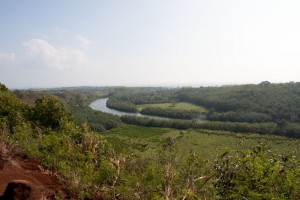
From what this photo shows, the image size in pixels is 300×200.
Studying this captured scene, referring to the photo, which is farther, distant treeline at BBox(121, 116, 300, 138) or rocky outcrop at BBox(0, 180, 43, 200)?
distant treeline at BBox(121, 116, 300, 138)

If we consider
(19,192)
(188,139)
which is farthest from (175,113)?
(19,192)

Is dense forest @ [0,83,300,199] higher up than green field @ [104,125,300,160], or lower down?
higher up

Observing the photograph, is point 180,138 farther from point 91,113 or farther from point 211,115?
point 91,113

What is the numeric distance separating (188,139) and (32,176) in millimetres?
66518

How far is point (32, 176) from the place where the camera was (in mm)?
8273

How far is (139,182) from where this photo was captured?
724 cm

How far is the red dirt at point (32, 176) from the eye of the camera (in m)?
7.15

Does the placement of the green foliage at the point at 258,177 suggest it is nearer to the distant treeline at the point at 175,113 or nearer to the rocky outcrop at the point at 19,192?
the rocky outcrop at the point at 19,192

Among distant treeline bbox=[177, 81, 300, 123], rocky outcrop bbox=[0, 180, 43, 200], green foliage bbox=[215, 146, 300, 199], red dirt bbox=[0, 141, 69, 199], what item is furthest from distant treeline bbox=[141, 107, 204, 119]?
rocky outcrop bbox=[0, 180, 43, 200]

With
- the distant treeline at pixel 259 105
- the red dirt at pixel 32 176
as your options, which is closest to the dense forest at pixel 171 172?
the red dirt at pixel 32 176

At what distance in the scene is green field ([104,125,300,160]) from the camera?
61469 mm

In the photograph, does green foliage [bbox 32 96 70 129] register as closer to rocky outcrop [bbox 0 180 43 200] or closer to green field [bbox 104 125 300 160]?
rocky outcrop [bbox 0 180 43 200]

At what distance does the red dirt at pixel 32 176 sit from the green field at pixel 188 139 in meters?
47.9

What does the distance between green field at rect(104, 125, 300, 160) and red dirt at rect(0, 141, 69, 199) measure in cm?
4788
